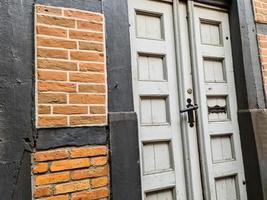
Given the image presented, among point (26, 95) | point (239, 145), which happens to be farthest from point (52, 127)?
point (239, 145)

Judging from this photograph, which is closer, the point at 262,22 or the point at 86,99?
the point at 86,99

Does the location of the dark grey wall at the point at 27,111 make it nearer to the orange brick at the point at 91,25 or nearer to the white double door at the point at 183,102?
the orange brick at the point at 91,25

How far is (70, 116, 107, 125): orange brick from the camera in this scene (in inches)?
83.0

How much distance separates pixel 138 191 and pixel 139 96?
30.5 inches

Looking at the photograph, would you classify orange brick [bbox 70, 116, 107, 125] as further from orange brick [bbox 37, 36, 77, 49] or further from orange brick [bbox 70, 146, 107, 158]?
orange brick [bbox 37, 36, 77, 49]

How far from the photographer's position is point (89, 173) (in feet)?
6.91

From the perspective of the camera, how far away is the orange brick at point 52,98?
79.3 inches

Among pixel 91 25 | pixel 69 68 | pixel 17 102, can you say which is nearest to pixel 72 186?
pixel 17 102

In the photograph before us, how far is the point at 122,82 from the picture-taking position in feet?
7.68

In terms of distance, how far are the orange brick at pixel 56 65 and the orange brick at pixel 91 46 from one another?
5.7 inches

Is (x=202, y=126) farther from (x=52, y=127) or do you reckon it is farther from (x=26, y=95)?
(x=26, y=95)

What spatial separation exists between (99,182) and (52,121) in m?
0.55

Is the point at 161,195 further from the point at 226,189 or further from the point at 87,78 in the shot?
the point at 87,78

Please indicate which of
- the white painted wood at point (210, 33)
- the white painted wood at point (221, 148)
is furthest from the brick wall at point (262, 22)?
the white painted wood at point (221, 148)
